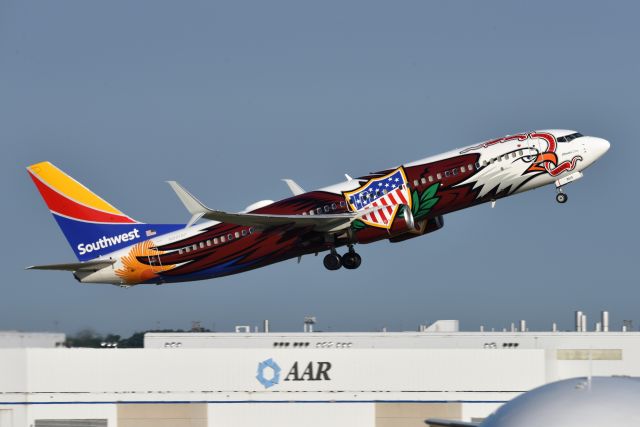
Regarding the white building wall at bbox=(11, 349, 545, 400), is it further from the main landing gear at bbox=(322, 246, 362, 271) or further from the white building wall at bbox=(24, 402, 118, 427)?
the main landing gear at bbox=(322, 246, 362, 271)

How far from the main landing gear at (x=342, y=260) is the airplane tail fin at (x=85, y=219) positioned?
9128 millimetres

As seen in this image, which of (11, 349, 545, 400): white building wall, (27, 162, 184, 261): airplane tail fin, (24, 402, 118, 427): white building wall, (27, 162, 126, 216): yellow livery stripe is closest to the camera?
(27, 162, 184, 261): airplane tail fin

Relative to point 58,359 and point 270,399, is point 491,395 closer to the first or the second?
Result: point 270,399

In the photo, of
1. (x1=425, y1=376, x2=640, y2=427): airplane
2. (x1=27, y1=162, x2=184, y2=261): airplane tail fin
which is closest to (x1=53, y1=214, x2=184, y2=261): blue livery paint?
(x1=27, y1=162, x2=184, y2=261): airplane tail fin

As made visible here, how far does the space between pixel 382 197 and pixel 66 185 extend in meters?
23.1

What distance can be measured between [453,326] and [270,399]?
903 inches

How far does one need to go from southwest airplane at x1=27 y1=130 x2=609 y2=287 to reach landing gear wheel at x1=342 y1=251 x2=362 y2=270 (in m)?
0.05

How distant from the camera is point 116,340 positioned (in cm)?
7356

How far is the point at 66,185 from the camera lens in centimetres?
7012

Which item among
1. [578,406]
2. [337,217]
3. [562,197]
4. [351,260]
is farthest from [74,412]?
[578,406]

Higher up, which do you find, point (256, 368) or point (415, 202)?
point (415, 202)

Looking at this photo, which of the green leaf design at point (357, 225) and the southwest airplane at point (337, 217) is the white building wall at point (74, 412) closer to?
the southwest airplane at point (337, 217)

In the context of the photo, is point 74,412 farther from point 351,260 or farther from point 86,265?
point 351,260

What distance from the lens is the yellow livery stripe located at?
69250 millimetres
